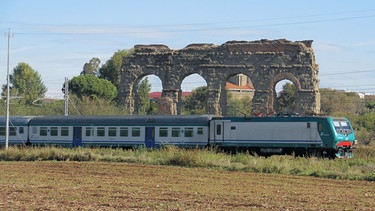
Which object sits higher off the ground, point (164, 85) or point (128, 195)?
point (164, 85)

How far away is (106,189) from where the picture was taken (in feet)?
66.5

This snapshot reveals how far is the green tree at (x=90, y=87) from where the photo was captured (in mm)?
77188

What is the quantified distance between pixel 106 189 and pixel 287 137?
17735mm

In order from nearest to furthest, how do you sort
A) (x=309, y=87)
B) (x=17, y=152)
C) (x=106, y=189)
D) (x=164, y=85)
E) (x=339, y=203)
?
(x=339, y=203), (x=106, y=189), (x=17, y=152), (x=309, y=87), (x=164, y=85)

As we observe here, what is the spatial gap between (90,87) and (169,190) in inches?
2317

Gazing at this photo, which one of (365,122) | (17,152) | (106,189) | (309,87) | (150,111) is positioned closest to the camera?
(106,189)

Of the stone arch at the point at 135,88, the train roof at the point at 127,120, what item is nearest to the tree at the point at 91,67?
the stone arch at the point at 135,88

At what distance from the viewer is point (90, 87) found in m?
78.1

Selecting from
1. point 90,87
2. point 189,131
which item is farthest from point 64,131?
point 90,87

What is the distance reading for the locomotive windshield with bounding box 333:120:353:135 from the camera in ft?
116

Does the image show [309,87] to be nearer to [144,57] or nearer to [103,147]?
[144,57]

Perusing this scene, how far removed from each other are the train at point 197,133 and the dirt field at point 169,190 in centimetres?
910

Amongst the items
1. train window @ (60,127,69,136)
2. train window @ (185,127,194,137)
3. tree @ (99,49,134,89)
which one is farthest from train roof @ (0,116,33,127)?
tree @ (99,49,134,89)

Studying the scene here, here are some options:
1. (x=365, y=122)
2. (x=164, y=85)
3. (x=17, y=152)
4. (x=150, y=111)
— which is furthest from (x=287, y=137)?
(x=150, y=111)
